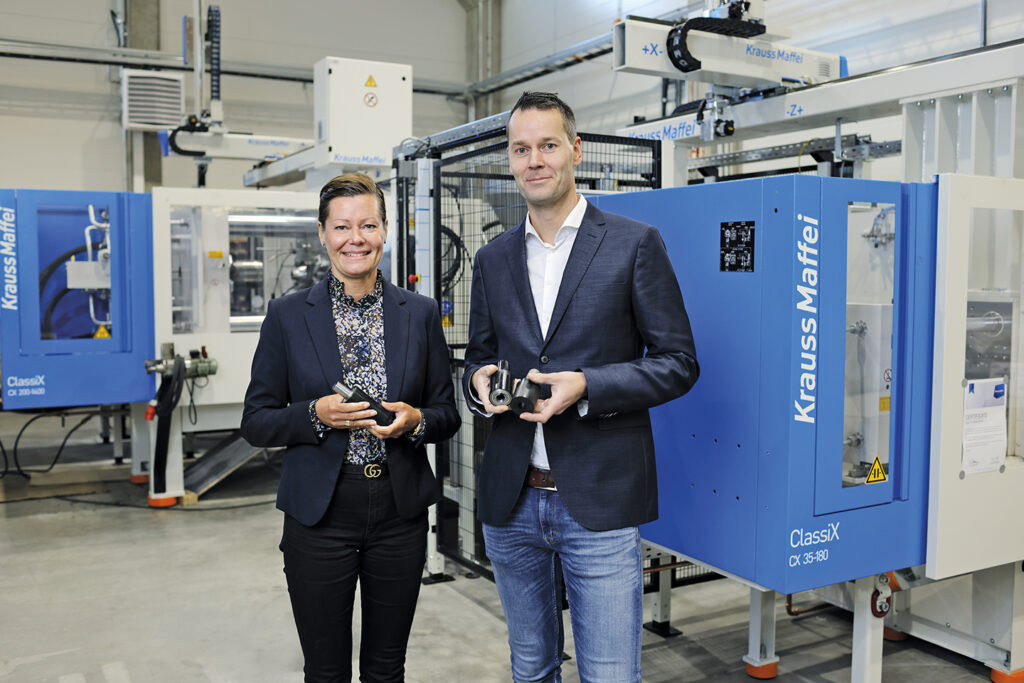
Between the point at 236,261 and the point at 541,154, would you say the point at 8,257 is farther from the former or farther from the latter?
the point at 541,154

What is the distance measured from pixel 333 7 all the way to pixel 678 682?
30.0ft

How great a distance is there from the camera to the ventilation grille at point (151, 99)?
8.32m

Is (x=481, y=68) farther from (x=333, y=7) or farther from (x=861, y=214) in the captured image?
(x=861, y=214)

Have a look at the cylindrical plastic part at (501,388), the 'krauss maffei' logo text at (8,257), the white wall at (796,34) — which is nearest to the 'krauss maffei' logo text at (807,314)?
the cylindrical plastic part at (501,388)

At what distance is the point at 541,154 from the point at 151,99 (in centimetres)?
791

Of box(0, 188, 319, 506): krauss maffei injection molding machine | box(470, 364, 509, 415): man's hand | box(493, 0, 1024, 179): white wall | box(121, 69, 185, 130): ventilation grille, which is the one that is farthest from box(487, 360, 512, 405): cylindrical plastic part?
box(121, 69, 185, 130): ventilation grille

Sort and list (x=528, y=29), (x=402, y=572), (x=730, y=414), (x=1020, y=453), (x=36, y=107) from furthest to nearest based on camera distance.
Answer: (x=528, y=29), (x=36, y=107), (x=1020, y=453), (x=730, y=414), (x=402, y=572)

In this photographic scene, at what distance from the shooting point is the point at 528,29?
10109 millimetres

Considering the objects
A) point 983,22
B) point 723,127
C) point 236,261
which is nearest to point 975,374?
point 723,127

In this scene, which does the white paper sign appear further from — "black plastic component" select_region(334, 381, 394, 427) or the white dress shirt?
"black plastic component" select_region(334, 381, 394, 427)

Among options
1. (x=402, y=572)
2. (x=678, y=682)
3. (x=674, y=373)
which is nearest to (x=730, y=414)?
(x=674, y=373)

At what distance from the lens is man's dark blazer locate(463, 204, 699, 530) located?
1628mm

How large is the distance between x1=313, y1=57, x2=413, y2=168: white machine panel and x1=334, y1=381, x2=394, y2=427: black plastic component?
12.1ft

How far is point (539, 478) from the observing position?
170 centimetres
